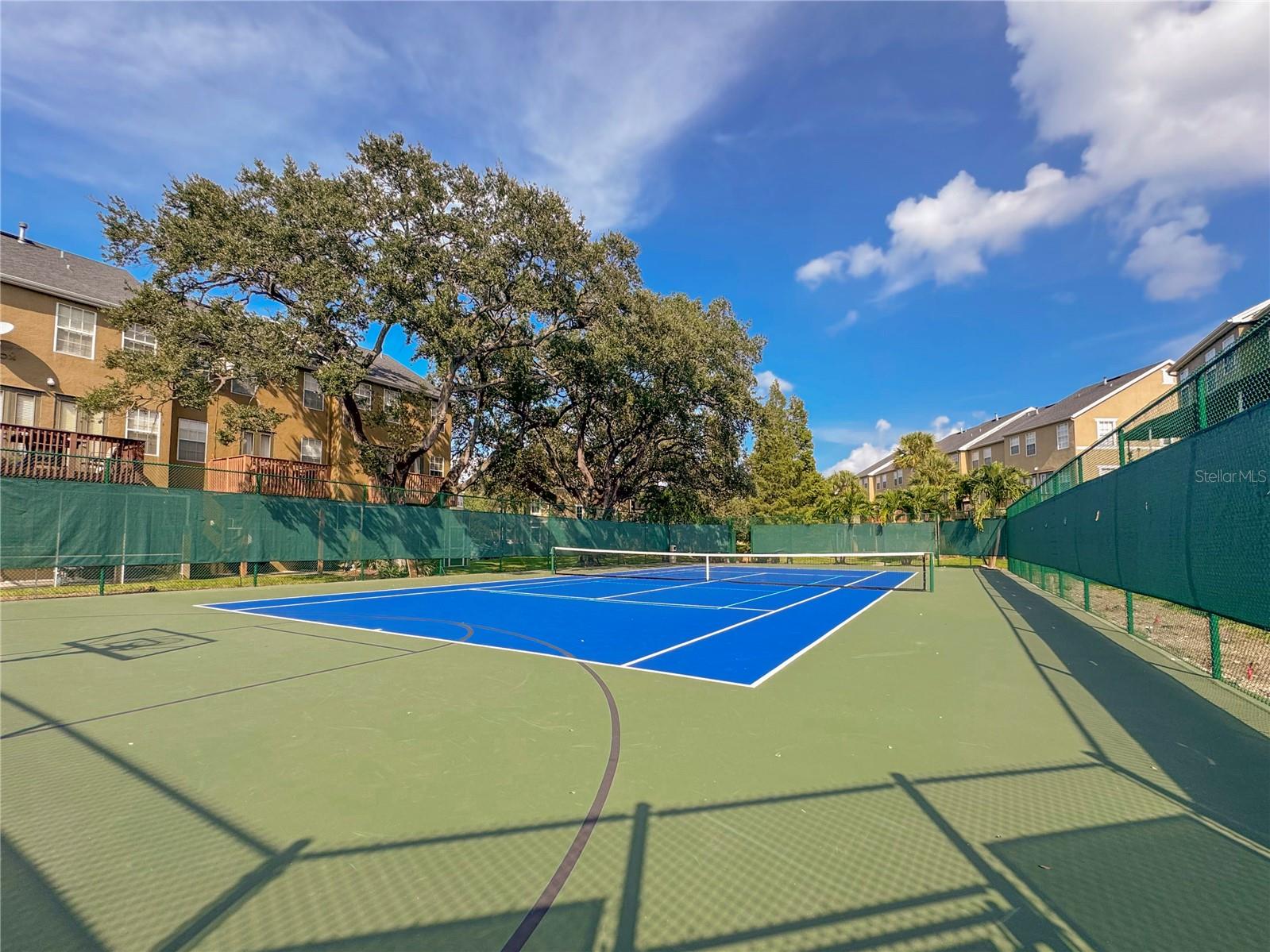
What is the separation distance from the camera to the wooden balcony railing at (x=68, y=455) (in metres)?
15.0

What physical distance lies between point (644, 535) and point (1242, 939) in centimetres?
3125

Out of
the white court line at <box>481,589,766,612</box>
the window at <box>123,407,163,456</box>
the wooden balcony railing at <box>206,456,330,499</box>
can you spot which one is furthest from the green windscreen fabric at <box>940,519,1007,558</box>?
the window at <box>123,407,163,456</box>

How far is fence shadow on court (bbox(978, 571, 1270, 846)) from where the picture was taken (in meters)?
3.64

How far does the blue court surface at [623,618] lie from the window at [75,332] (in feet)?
47.6

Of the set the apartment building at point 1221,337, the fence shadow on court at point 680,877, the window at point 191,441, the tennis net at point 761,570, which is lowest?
the tennis net at point 761,570

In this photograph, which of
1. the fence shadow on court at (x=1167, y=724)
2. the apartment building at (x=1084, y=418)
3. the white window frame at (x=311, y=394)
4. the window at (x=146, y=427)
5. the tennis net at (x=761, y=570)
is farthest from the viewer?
the apartment building at (x=1084, y=418)

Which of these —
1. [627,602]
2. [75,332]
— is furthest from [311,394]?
[627,602]

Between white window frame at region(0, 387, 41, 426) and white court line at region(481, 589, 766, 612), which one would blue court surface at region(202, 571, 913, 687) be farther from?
white window frame at region(0, 387, 41, 426)

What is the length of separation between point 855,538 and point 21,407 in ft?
118

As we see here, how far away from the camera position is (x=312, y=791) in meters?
3.55

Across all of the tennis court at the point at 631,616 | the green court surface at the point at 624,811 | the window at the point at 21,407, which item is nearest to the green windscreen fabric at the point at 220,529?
the tennis court at the point at 631,616

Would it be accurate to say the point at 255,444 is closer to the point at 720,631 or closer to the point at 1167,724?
the point at 720,631

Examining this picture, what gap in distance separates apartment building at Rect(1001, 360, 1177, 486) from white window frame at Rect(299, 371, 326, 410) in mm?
37735

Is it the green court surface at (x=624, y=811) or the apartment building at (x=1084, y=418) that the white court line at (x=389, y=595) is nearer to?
the green court surface at (x=624, y=811)
